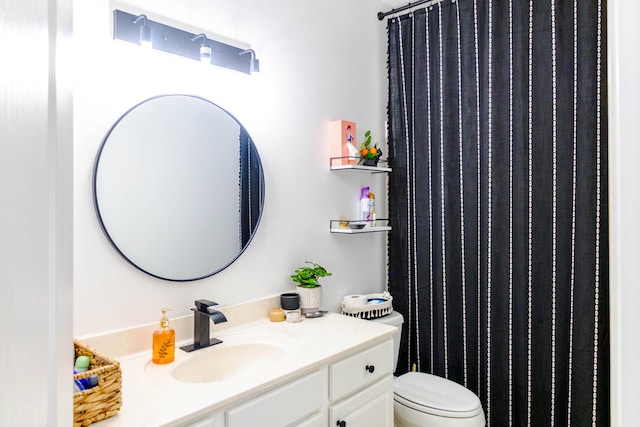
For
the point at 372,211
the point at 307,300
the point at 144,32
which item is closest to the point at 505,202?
the point at 372,211

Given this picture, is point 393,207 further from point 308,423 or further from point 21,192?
point 21,192

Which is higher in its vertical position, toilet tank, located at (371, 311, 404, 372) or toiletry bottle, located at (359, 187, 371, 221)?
toiletry bottle, located at (359, 187, 371, 221)

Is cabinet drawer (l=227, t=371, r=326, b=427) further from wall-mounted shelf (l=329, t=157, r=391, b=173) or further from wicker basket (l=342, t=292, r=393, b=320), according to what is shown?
wall-mounted shelf (l=329, t=157, r=391, b=173)

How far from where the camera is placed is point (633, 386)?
0.28 meters

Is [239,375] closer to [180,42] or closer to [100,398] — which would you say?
[100,398]

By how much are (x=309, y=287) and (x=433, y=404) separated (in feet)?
2.55

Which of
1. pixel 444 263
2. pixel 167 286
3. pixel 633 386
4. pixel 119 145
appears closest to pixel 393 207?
pixel 444 263

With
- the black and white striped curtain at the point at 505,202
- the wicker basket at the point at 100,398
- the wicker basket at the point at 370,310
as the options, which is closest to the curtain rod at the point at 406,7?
the black and white striped curtain at the point at 505,202

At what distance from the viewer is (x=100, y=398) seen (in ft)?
3.50

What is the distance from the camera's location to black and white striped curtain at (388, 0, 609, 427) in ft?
6.31

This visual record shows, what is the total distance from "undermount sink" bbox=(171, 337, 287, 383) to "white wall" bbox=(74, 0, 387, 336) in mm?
226

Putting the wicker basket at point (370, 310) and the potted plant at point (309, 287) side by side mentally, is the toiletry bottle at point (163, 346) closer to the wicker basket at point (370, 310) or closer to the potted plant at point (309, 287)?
the potted plant at point (309, 287)

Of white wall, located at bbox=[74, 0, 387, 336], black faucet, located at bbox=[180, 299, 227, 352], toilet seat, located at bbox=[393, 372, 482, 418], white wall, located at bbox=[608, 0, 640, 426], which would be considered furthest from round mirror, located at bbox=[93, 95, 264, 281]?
white wall, located at bbox=[608, 0, 640, 426]

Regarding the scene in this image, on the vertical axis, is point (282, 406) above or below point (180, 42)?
below
